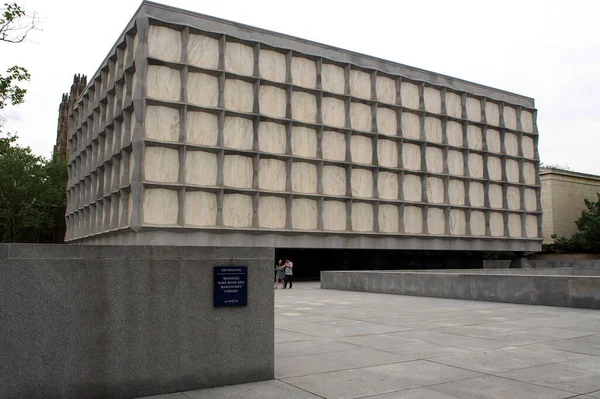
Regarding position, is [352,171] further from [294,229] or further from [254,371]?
[254,371]

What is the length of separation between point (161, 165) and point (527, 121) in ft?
137

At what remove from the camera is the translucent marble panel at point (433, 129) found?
169 feet

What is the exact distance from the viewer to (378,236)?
46906mm

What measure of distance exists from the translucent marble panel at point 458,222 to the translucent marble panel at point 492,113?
35.2 feet

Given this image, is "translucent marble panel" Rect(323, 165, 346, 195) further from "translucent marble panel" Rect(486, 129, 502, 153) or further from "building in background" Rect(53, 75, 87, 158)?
"building in background" Rect(53, 75, 87, 158)

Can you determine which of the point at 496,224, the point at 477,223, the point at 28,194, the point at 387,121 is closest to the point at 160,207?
the point at 387,121

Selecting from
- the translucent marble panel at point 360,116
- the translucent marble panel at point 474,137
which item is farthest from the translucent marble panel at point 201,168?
the translucent marble panel at point 474,137

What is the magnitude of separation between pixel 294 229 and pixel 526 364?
110 feet

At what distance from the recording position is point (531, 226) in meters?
58.0

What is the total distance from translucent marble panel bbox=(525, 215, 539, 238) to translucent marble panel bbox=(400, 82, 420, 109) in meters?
18.4

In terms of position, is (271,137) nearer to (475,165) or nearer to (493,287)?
(475,165)

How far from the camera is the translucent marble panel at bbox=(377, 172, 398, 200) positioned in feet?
156

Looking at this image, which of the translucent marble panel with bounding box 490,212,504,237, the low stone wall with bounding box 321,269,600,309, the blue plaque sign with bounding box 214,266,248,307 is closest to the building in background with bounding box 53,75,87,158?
the translucent marble panel with bounding box 490,212,504,237

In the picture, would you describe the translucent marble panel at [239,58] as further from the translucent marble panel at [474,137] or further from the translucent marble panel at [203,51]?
the translucent marble panel at [474,137]
